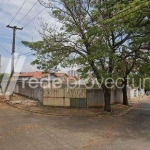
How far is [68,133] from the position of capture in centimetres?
1402

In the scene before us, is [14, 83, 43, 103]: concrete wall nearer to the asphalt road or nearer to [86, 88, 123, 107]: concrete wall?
[86, 88, 123, 107]: concrete wall

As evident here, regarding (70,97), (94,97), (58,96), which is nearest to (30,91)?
(58,96)

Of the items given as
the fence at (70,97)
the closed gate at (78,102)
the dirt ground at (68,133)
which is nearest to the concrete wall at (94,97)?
the fence at (70,97)

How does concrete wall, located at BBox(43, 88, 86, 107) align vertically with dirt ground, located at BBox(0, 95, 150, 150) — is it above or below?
above

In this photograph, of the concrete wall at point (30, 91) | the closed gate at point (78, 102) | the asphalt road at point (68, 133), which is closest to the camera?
the asphalt road at point (68, 133)

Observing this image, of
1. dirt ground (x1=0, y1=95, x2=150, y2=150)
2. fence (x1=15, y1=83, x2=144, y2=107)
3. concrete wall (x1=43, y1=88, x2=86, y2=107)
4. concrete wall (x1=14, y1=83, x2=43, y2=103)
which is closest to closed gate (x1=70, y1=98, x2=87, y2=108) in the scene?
fence (x1=15, y1=83, x2=144, y2=107)

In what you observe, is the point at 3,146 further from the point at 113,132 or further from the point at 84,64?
the point at 84,64

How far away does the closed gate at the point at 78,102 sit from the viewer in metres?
24.1

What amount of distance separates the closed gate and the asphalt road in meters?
4.95

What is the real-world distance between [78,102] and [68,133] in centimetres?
1024

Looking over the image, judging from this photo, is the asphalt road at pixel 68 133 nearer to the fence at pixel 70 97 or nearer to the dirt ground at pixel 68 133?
the dirt ground at pixel 68 133

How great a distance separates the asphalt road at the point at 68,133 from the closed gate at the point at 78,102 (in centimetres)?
495

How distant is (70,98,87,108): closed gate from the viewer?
24.1m

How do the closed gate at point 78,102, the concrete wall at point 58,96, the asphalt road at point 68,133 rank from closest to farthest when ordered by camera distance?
the asphalt road at point 68,133 → the concrete wall at point 58,96 → the closed gate at point 78,102
